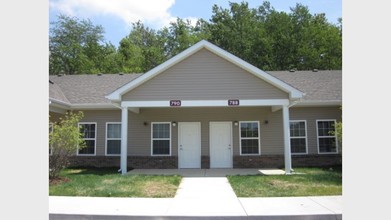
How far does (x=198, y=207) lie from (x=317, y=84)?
42.5ft

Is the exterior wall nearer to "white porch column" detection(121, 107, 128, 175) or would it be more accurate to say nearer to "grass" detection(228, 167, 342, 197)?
"white porch column" detection(121, 107, 128, 175)

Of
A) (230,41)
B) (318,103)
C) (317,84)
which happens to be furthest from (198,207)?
(230,41)

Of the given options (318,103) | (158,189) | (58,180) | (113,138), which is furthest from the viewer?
(113,138)

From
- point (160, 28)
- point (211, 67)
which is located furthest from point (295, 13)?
point (211, 67)

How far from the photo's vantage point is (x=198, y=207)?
8078mm

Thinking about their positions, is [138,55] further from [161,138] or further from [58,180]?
[58,180]

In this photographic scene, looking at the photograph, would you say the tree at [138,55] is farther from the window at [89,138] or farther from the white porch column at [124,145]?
the white porch column at [124,145]

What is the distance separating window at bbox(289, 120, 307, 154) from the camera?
55.8 ft

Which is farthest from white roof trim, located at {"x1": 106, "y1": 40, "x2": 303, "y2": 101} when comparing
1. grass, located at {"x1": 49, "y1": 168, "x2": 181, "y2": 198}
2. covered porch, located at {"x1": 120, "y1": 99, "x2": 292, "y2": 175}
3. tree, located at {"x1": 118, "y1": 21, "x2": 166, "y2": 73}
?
tree, located at {"x1": 118, "y1": 21, "x2": 166, "y2": 73}

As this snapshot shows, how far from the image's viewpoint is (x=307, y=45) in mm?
35844

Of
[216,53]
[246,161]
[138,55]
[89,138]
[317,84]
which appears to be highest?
[138,55]

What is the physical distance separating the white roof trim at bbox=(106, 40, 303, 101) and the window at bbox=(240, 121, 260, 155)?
11.9ft

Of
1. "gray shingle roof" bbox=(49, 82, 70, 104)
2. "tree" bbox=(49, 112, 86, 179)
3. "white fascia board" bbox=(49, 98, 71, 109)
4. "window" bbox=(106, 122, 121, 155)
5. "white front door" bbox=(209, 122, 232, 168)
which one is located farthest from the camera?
"window" bbox=(106, 122, 121, 155)

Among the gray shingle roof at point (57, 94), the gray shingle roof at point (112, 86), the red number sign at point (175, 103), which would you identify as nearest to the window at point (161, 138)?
the gray shingle roof at point (112, 86)
